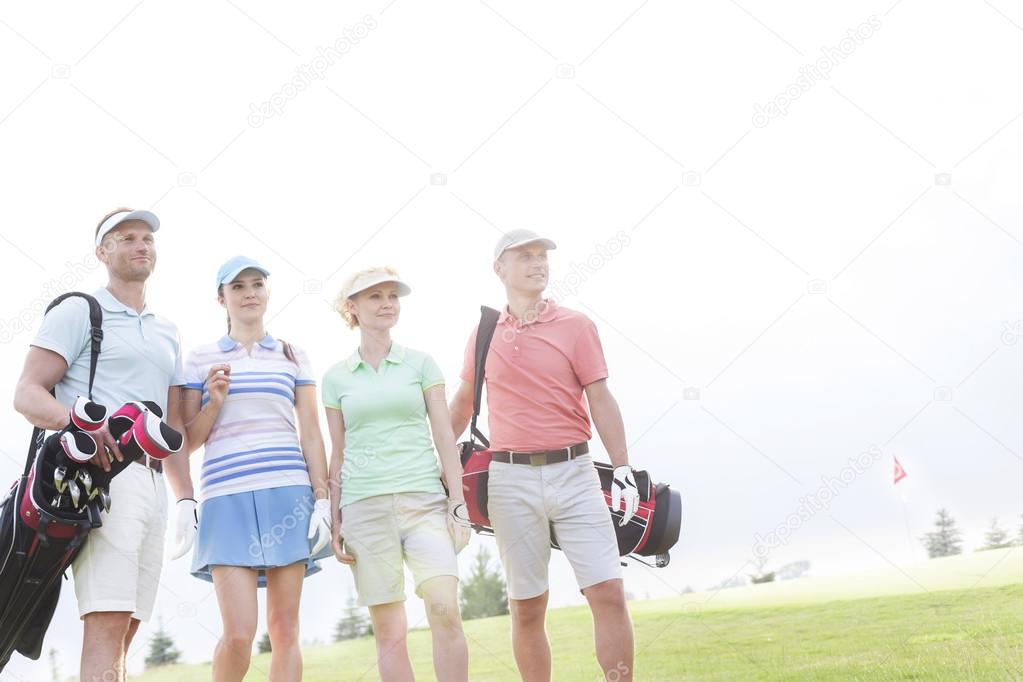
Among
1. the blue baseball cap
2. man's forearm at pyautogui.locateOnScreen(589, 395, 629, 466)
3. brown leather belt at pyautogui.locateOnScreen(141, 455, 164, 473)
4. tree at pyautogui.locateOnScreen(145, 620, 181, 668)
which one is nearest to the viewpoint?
brown leather belt at pyautogui.locateOnScreen(141, 455, 164, 473)

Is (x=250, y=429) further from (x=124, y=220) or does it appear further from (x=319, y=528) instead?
(x=124, y=220)

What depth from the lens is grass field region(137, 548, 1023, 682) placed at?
26.1 ft

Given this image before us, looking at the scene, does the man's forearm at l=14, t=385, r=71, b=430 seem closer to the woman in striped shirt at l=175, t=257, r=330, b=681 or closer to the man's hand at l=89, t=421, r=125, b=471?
the man's hand at l=89, t=421, r=125, b=471

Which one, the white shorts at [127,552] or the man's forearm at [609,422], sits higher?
the man's forearm at [609,422]

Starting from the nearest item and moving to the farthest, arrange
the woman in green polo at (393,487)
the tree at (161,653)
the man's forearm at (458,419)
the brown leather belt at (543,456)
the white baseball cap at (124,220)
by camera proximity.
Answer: the white baseball cap at (124,220)
the woman in green polo at (393,487)
the brown leather belt at (543,456)
the man's forearm at (458,419)
the tree at (161,653)

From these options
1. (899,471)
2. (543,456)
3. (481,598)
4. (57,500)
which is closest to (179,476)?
(57,500)

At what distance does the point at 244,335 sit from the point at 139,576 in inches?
58.8

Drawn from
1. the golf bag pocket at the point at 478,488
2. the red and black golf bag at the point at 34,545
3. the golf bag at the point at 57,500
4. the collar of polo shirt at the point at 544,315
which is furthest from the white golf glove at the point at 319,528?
the collar of polo shirt at the point at 544,315

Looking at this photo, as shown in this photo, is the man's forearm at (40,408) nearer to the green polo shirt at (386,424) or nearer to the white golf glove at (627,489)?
the green polo shirt at (386,424)

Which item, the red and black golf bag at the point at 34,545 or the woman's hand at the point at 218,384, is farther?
the woman's hand at the point at 218,384

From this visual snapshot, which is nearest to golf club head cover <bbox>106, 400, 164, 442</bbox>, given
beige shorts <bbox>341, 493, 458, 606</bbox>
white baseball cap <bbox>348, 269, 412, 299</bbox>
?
beige shorts <bbox>341, 493, 458, 606</bbox>

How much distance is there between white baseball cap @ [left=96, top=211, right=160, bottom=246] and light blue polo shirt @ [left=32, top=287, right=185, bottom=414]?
0.29 meters

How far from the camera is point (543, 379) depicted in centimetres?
558

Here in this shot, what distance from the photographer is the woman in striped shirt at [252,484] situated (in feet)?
16.5
